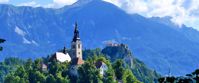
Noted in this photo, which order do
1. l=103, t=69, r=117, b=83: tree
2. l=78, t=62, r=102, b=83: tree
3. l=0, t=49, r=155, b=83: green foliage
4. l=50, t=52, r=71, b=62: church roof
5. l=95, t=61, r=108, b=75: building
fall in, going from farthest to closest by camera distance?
l=50, t=52, r=71, b=62: church roof
l=95, t=61, r=108, b=75: building
l=0, t=49, r=155, b=83: green foliage
l=78, t=62, r=102, b=83: tree
l=103, t=69, r=117, b=83: tree

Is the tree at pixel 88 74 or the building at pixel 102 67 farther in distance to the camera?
the building at pixel 102 67

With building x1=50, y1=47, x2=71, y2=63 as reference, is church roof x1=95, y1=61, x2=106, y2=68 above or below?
below

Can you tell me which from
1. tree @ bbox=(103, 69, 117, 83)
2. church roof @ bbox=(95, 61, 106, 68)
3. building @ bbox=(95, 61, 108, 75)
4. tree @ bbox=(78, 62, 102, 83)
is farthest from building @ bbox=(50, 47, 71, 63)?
tree @ bbox=(103, 69, 117, 83)

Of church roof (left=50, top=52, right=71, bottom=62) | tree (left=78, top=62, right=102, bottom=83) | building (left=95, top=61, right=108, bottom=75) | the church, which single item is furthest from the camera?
church roof (left=50, top=52, right=71, bottom=62)

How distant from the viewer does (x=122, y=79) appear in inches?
5335

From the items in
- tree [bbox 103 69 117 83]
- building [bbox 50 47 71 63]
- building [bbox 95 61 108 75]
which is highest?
building [bbox 50 47 71 63]

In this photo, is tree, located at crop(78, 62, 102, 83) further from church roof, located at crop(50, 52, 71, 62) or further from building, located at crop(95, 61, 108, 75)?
church roof, located at crop(50, 52, 71, 62)

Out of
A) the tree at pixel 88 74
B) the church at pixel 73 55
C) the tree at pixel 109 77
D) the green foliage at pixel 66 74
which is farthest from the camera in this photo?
the church at pixel 73 55

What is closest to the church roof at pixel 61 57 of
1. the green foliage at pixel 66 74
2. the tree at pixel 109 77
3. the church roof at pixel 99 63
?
the green foliage at pixel 66 74

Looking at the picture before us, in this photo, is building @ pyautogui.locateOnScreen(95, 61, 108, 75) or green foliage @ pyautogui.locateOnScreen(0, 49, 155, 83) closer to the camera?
green foliage @ pyautogui.locateOnScreen(0, 49, 155, 83)

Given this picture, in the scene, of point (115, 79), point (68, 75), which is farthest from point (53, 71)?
point (115, 79)

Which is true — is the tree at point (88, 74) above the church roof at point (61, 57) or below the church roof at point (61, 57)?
below

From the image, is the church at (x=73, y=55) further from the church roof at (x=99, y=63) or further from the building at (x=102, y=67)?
the building at (x=102, y=67)

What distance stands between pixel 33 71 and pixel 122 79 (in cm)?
1660
